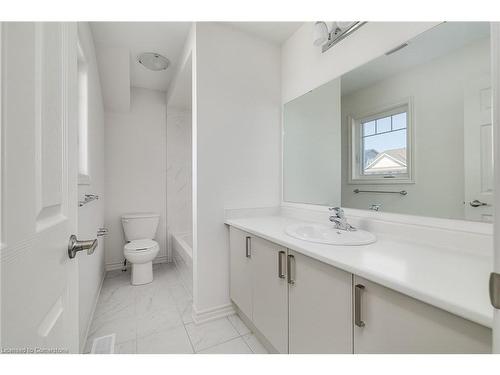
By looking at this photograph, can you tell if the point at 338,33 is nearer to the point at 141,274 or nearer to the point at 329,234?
the point at 329,234

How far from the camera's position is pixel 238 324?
5.41 ft

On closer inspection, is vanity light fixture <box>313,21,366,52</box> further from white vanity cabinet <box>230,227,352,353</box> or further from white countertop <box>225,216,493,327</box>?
white vanity cabinet <box>230,227,352,353</box>

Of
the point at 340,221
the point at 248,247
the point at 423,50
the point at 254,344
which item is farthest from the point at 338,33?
the point at 254,344

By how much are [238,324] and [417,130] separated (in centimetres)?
176

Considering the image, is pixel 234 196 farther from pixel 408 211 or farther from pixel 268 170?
pixel 408 211

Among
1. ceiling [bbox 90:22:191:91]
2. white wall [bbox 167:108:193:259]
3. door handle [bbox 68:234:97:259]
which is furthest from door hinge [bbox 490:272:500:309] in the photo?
white wall [bbox 167:108:193:259]

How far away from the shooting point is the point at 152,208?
2996 millimetres

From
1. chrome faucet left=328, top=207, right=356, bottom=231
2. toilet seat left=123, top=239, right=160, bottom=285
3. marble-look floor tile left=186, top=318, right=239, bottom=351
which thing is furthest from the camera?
toilet seat left=123, top=239, right=160, bottom=285

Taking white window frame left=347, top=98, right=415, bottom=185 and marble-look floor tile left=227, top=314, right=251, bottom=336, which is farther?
marble-look floor tile left=227, top=314, right=251, bottom=336

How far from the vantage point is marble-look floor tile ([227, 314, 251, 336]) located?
5.16 feet

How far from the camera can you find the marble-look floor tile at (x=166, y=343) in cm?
138

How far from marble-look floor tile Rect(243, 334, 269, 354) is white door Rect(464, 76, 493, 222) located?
53.5 inches

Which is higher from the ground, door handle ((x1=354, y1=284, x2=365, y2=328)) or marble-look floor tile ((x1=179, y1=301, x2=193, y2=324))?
door handle ((x1=354, y1=284, x2=365, y2=328))
